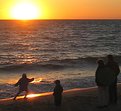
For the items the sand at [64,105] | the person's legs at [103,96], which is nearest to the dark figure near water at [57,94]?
the sand at [64,105]

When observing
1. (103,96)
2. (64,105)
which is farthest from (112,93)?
(64,105)

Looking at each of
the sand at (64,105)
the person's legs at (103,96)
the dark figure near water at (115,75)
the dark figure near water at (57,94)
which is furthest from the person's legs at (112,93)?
the dark figure near water at (57,94)

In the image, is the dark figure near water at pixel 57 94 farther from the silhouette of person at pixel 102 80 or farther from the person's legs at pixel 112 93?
the person's legs at pixel 112 93

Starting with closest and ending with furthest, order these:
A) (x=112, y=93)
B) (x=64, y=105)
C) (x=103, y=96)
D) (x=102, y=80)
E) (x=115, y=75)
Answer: (x=102, y=80), (x=103, y=96), (x=115, y=75), (x=112, y=93), (x=64, y=105)

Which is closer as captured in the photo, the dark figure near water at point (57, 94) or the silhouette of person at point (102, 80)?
the silhouette of person at point (102, 80)

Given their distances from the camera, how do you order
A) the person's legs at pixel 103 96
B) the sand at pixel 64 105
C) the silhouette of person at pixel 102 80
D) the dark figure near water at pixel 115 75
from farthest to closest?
the sand at pixel 64 105 < the dark figure near water at pixel 115 75 < the person's legs at pixel 103 96 < the silhouette of person at pixel 102 80

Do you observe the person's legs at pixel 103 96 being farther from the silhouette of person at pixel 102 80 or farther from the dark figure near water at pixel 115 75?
the dark figure near water at pixel 115 75

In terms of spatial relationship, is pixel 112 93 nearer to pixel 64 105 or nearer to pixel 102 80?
pixel 102 80

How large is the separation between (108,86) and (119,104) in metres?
1.10

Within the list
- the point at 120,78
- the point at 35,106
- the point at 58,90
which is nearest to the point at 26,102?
the point at 35,106

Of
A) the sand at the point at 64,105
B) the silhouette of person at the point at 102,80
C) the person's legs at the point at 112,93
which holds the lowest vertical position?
the sand at the point at 64,105

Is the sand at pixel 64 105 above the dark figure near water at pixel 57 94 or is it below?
below

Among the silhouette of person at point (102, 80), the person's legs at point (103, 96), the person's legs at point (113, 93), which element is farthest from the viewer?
the person's legs at point (113, 93)

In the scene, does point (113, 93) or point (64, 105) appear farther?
point (64, 105)
